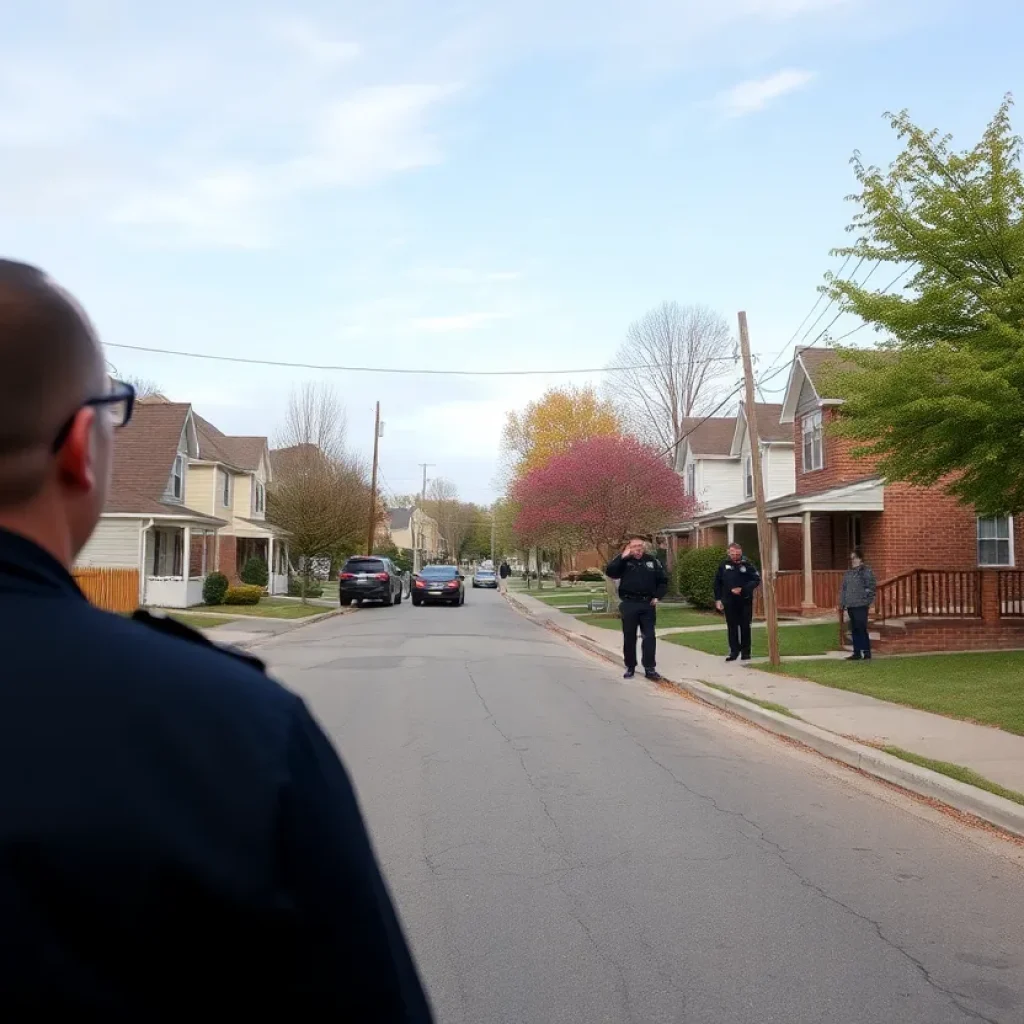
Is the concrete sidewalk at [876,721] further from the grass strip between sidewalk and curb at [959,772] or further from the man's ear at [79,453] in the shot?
the man's ear at [79,453]

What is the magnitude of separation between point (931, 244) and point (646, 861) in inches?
434

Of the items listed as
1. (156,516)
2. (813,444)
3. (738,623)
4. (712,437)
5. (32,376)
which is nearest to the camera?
(32,376)

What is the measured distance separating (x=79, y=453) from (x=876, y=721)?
10956 mm

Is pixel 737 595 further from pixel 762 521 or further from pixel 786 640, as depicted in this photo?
pixel 786 640

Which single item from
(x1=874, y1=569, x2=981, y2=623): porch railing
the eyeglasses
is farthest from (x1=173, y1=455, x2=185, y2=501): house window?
the eyeglasses

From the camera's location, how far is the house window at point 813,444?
1160 inches

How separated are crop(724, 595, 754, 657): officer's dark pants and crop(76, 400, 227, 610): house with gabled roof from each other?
18.4m

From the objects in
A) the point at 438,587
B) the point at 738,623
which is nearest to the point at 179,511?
the point at 438,587

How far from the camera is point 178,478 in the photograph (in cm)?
3728

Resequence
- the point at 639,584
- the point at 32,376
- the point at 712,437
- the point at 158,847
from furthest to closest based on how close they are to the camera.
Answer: the point at 712,437 → the point at 639,584 → the point at 32,376 → the point at 158,847

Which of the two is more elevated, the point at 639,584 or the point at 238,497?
the point at 238,497

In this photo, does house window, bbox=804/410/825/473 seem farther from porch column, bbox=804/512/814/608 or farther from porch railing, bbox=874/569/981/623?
porch railing, bbox=874/569/981/623

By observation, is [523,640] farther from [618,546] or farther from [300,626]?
[618,546]

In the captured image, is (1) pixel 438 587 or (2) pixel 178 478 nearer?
(2) pixel 178 478
